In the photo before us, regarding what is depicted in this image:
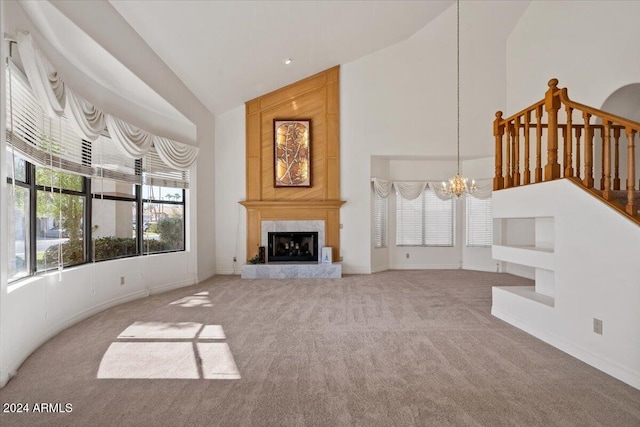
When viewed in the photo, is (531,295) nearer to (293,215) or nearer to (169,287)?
(293,215)

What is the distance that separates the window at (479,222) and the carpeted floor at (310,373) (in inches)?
168

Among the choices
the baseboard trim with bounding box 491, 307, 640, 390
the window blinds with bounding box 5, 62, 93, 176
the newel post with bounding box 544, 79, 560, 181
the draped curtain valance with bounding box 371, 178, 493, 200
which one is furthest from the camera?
the draped curtain valance with bounding box 371, 178, 493, 200

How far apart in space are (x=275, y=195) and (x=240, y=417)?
21.0 ft

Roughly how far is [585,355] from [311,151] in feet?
21.1

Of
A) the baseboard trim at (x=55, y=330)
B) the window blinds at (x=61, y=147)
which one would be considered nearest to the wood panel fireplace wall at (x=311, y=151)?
the window blinds at (x=61, y=147)

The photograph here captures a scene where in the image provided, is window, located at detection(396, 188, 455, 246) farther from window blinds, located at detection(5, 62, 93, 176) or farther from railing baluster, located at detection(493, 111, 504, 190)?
window blinds, located at detection(5, 62, 93, 176)

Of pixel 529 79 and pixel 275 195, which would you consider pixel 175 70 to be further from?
pixel 529 79

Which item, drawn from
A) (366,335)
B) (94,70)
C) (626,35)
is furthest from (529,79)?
(94,70)

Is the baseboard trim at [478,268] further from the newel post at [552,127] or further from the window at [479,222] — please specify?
the newel post at [552,127]

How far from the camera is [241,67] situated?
22.4ft

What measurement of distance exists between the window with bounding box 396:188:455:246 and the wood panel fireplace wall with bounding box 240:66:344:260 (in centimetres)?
187

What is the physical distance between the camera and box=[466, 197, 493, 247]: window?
9008 millimetres

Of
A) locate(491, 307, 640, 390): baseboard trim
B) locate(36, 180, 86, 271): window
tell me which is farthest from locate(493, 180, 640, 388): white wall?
locate(36, 180, 86, 271): window

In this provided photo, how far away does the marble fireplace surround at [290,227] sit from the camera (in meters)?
8.41
